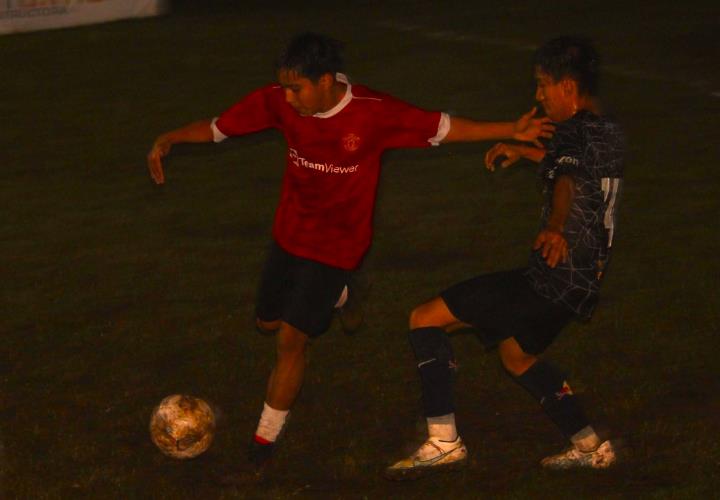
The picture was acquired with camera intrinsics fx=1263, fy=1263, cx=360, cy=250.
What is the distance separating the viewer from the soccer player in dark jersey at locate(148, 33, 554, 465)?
6.23 m

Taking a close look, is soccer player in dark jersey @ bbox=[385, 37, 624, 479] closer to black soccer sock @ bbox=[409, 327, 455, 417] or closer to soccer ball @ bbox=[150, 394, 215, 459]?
black soccer sock @ bbox=[409, 327, 455, 417]

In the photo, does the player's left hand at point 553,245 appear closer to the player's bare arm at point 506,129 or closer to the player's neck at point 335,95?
the player's bare arm at point 506,129

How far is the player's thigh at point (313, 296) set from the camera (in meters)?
6.31

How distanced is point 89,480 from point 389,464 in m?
1.52

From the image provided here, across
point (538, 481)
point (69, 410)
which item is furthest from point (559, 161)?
point (69, 410)

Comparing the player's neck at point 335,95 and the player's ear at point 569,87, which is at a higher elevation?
the player's ear at point 569,87

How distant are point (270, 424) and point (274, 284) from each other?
0.77 meters

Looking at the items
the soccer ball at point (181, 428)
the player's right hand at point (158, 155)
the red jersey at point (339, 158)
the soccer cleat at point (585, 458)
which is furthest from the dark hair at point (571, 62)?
the soccer ball at point (181, 428)

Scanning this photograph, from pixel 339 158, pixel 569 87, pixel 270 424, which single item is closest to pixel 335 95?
pixel 339 158

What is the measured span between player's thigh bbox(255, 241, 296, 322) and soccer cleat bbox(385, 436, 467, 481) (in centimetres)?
112

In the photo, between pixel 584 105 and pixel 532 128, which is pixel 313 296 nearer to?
pixel 532 128

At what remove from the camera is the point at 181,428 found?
640 centimetres

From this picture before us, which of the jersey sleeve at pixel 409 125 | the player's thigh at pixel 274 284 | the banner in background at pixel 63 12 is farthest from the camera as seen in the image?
the banner in background at pixel 63 12

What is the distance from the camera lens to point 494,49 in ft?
77.8
